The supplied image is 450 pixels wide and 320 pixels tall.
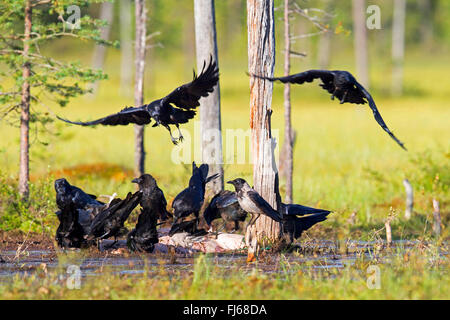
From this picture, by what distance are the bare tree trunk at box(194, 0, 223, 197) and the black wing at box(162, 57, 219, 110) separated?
3347mm

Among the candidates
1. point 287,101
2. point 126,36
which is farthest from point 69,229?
point 126,36

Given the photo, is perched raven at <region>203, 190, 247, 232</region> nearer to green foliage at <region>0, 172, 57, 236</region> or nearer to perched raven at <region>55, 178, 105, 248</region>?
perched raven at <region>55, 178, 105, 248</region>

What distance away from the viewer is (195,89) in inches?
492

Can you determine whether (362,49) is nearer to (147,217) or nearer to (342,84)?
(342,84)

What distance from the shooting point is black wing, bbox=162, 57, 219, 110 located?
12430mm

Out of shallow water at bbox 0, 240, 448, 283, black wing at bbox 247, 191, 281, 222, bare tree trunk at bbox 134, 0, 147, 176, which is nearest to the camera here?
shallow water at bbox 0, 240, 448, 283

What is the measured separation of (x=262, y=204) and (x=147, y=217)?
73.6 inches

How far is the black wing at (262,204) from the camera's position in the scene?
38.9 feet

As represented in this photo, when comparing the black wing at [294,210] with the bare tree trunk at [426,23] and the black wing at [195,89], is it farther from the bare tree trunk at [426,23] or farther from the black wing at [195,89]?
the bare tree trunk at [426,23]

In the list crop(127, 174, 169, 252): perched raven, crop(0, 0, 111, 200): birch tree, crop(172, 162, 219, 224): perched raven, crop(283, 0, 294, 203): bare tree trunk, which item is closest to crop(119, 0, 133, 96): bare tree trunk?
crop(283, 0, 294, 203): bare tree trunk

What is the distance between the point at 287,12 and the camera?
16.8 metres
